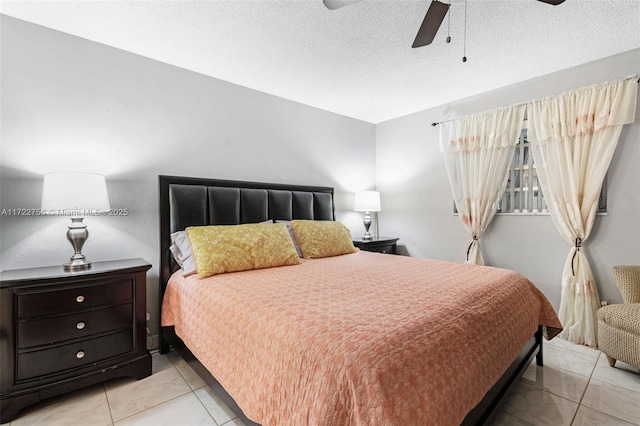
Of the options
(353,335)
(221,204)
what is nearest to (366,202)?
(221,204)

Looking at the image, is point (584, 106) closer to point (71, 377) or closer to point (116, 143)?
point (116, 143)

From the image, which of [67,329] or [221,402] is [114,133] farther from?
[221,402]

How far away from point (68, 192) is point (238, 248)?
1.11 m

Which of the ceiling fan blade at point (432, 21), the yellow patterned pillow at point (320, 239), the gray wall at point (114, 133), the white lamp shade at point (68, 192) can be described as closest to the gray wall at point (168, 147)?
the gray wall at point (114, 133)

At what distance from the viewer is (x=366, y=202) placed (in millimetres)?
3756

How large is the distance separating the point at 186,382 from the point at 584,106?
3916 mm

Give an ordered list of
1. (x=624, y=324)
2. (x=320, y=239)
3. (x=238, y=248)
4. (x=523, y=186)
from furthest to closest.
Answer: (x=523, y=186), (x=320, y=239), (x=238, y=248), (x=624, y=324)

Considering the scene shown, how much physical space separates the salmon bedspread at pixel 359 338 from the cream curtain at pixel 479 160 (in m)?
1.32

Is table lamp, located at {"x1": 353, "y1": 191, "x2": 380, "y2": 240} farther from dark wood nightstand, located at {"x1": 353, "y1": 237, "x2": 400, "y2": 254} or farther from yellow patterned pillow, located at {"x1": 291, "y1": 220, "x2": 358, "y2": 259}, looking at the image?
yellow patterned pillow, located at {"x1": 291, "y1": 220, "x2": 358, "y2": 259}

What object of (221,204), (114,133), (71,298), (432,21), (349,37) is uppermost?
(349,37)

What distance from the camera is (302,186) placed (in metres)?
3.40

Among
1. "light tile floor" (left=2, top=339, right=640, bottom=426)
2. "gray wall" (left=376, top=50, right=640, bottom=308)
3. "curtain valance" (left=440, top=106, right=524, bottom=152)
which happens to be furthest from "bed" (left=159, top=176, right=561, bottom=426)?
"curtain valance" (left=440, top=106, right=524, bottom=152)

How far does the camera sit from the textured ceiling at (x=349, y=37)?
6.17 feet

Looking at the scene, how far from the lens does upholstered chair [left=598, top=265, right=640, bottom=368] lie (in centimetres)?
187
